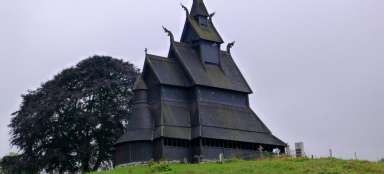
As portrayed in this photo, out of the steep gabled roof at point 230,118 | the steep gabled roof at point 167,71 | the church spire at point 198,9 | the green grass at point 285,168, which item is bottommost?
the green grass at point 285,168

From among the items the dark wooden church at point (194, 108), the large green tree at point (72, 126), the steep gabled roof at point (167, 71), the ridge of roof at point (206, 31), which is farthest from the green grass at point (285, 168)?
the large green tree at point (72, 126)

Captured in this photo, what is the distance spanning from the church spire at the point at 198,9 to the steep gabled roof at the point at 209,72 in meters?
3.71

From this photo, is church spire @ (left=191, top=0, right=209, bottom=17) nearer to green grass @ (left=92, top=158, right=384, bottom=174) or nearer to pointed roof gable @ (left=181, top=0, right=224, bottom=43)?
pointed roof gable @ (left=181, top=0, right=224, bottom=43)

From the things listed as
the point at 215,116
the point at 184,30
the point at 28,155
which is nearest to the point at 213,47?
the point at 184,30

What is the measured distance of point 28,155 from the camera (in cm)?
8031

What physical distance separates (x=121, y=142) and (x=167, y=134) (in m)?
4.48

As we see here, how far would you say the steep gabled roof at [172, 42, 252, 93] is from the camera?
7056 centimetres

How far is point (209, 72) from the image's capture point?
72.8m

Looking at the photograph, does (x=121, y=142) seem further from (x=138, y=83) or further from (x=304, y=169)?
(x=304, y=169)

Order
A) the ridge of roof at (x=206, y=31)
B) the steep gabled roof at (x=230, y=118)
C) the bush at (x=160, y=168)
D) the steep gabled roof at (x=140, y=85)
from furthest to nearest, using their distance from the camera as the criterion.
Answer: the ridge of roof at (x=206, y=31) → the steep gabled roof at (x=230, y=118) → the steep gabled roof at (x=140, y=85) → the bush at (x=160, y=168)

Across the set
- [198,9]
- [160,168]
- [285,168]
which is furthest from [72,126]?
[285,168]

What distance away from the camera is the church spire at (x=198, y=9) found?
2975 inches

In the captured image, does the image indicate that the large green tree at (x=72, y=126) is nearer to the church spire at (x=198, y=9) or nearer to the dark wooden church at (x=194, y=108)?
the dark wooden church at (x=194, y=108)

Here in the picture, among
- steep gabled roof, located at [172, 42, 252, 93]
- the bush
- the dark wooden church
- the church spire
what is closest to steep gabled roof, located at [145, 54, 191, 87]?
the dark wooden church
